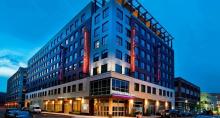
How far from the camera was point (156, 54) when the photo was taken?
7906 centimetres

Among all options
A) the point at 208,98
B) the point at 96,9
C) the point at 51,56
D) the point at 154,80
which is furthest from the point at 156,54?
the point at 208,98

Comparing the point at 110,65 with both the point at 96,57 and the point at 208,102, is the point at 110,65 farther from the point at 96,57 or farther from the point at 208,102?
the point at 208,102

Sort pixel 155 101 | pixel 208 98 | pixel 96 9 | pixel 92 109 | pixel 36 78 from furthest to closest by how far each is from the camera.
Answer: pixel 208 98 → pixel 36 78 → pixel 155 101 → pixel 96 9 → pixel 92 109

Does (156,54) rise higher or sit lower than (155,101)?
higher

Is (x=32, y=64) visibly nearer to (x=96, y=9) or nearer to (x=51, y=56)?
(x=51, y=56)

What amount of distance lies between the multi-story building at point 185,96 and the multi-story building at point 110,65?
12.2 meters

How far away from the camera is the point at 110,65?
55.2 metres

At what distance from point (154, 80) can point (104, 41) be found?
83.0ft

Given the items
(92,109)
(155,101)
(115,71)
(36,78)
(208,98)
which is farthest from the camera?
(208,98)

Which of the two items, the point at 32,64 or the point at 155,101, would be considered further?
the point at 32,64

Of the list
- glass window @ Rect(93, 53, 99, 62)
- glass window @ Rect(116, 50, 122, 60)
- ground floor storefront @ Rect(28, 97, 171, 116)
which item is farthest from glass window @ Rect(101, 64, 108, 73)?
ground floor storefront @ Rect(28, 97, 171, 116)

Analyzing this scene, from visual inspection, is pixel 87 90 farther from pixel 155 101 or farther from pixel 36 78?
pixel 36 78

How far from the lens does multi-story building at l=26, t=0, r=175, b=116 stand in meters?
56.5

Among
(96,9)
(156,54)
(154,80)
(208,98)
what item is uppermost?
(96,9)
